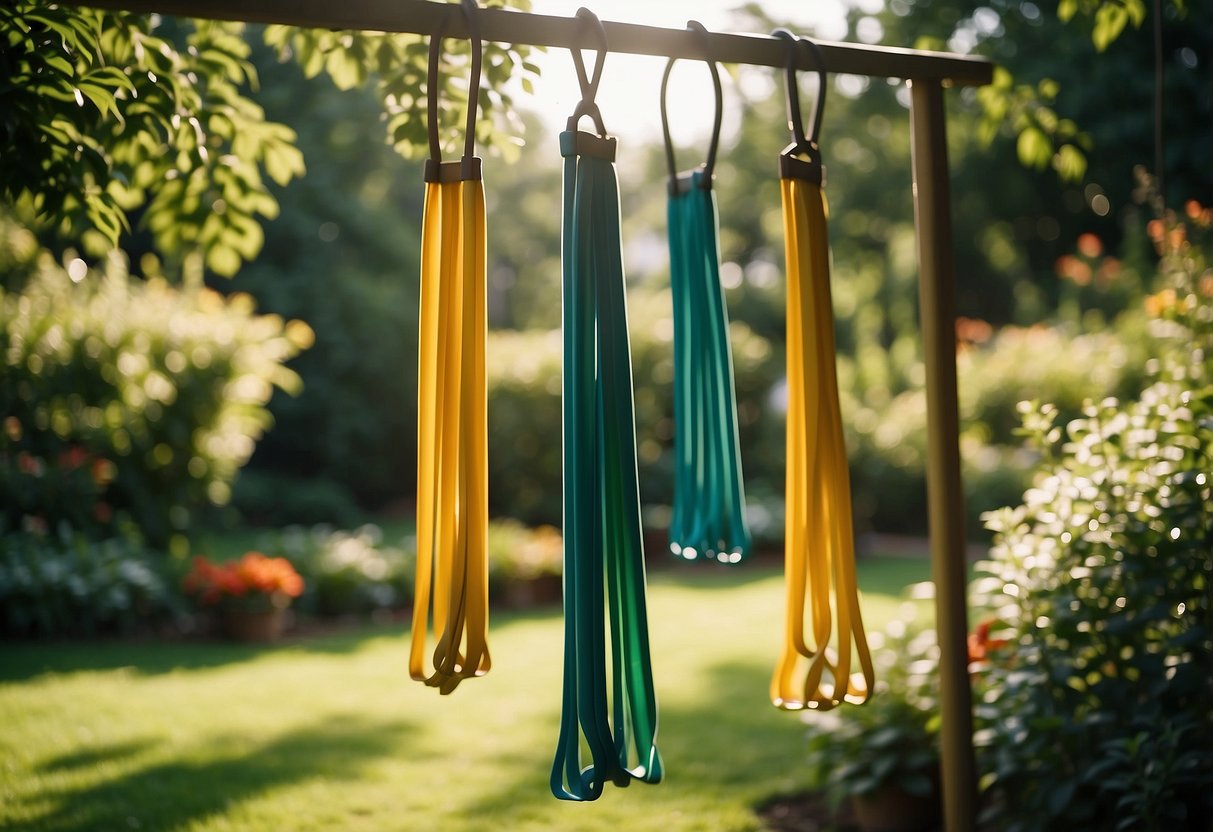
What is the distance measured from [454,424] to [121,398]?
6504mm

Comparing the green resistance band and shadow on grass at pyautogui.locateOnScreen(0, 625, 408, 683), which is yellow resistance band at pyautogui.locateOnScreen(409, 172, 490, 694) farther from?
shadow on grass at pyautogui.locateOnScreen(0, 625, 408, 683)

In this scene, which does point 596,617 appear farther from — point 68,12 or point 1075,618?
point 68,12

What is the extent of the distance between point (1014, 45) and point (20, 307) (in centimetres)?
1263

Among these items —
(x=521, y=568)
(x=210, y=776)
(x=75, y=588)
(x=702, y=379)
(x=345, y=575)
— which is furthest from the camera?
(x=521, y=568)

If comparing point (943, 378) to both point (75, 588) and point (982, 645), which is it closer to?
point (982, 645)

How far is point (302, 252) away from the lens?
15.9m

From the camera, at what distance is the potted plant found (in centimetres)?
667

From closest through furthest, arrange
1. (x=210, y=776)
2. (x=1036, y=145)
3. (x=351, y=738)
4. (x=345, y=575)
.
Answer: (x=1036, y=145), (x=210, y=776), (x=351, y=738), (x=345, y=575)

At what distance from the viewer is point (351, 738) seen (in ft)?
15.0

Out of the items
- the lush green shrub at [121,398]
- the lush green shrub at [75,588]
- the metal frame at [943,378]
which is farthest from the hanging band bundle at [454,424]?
the lush green shrub at [121,398]

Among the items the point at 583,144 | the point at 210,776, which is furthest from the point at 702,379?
the point at 210,776

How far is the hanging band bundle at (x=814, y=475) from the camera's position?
2205 millimetres

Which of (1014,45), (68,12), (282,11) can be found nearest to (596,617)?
(282,11)

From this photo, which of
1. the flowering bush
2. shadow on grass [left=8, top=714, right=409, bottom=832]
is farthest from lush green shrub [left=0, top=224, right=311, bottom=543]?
shadow on grass [left=8, top=714, right=409, bottom=832]
